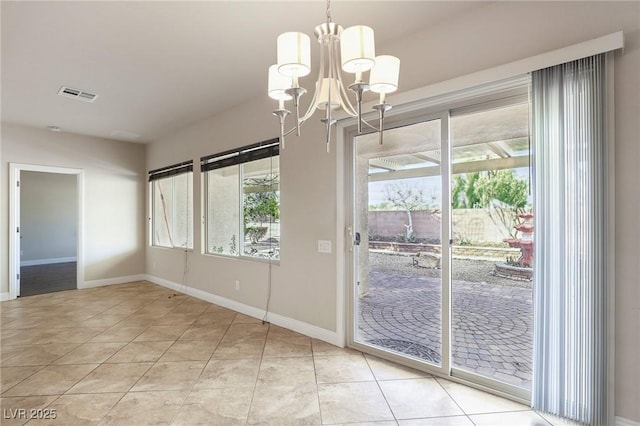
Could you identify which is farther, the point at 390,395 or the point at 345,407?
the point at 390,395

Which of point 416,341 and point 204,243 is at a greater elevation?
point 204,243

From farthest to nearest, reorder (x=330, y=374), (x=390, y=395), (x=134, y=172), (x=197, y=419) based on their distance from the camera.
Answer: (x=134, y=172) < (x=330, y=374) < (x=390, y=395) < (x=197, y=419)

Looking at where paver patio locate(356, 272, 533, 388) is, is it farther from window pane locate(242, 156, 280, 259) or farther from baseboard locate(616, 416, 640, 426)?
window pane locate(242, 156, 280, 259)

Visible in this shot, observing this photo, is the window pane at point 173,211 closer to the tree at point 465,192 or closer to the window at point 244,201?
the window at point 244,201

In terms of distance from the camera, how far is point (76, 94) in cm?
382

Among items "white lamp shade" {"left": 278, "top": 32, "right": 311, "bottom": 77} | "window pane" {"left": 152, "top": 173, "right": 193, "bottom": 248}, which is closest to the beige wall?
"window pane" {"left": 152, "top": 173, "right": 193, "bottom": 248}

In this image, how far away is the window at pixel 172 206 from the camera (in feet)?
17.5

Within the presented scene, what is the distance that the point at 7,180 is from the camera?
16.4 feet

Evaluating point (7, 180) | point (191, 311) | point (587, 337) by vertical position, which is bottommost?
point (191, 311)

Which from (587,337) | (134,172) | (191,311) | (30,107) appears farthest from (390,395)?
(134,172)

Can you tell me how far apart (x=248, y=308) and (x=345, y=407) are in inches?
89.9

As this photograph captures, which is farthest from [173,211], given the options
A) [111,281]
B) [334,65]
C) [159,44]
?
[334,65]

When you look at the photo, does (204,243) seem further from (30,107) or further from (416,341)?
(416,341)

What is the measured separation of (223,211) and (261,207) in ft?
2.87
